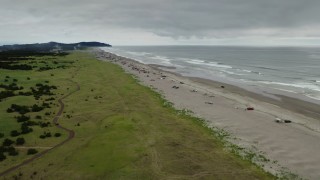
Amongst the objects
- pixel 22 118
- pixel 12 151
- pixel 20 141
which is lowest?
pixel 12 151

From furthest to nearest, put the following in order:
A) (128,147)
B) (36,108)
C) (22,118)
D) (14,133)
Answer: (36,108) → (22,118) → (14,133) → (128,147)

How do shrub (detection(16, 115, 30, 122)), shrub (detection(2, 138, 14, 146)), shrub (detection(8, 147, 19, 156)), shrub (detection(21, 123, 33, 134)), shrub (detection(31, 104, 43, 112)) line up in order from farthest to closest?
shrub (detection(31, 104, 43, 112)) < shrub (detection(16, 115, 30, 122)) < shrub (detection(21, 123, 33, 134)) < shrub (detection(2, 138, 14, 146)) < shrub (detection(8, 147, 19, 156))

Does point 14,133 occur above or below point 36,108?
below

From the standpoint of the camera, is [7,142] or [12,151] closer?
[12,151]

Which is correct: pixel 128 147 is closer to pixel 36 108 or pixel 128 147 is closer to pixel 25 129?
pixel 25 129

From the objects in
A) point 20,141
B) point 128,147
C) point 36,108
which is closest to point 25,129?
Result: point 20,141

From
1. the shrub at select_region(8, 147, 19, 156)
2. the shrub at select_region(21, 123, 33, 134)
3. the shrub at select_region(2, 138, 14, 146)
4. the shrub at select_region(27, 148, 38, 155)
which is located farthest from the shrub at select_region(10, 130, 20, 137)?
the shrub at select_region(27, 148, 38, 155)

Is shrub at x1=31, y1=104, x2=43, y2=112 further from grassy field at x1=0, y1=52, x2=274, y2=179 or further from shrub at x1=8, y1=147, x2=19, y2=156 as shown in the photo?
shrub at x1=8, y1=147, x2=19, y2=156
